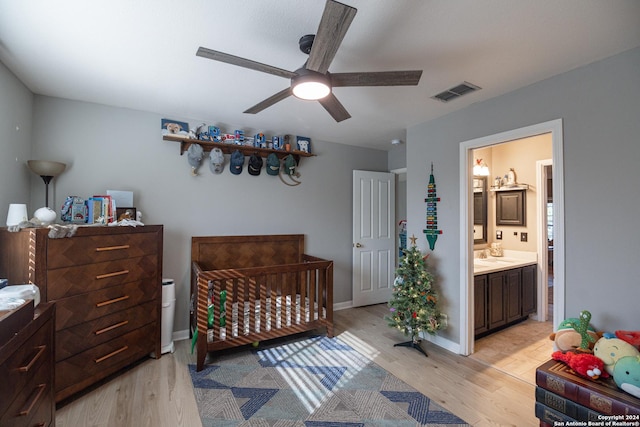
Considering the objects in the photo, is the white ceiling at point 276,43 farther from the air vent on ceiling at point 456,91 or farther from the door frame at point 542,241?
the door frame at point 542,241

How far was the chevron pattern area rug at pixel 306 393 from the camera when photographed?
6.27 ft

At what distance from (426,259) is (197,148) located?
2.77 meters

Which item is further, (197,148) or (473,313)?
(197,148)

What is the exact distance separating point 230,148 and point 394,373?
2856 millimetres

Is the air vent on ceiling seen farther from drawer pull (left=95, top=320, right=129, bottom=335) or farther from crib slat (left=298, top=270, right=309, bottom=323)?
drawer pull (left=95, top=320, right=129, bottom=335)

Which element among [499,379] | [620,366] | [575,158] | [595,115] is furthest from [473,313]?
[595,115]

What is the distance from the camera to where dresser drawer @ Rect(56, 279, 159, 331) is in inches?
79.9

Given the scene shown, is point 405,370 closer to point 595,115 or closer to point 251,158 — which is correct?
point 595,115

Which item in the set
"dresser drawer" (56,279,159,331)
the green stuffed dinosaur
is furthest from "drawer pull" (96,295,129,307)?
the green stuffed dinosaur

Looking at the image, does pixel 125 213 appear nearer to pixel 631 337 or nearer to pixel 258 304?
pixel 258 304

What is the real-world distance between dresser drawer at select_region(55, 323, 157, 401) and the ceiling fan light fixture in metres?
2.39

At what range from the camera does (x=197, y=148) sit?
3127 millimetres

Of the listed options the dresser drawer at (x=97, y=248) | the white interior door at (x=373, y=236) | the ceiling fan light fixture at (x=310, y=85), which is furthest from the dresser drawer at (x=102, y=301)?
the white interior door at (x=373, y=236)

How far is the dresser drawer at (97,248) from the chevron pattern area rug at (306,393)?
3.78 ft
